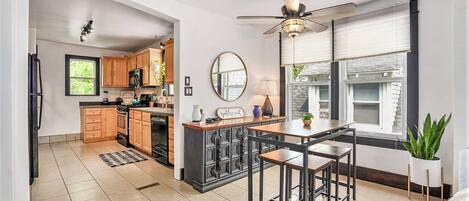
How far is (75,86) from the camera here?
6.11 meters

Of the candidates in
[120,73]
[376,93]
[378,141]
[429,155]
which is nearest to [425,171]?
[429,155]

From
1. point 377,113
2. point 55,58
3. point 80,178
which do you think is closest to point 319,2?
point 377,113

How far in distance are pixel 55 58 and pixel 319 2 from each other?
6210mm

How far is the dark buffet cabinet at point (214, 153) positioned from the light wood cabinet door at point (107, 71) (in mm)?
4132

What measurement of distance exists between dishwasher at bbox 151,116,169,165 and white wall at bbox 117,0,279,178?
0.65m

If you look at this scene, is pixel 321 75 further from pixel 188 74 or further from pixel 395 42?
pixel 188 74

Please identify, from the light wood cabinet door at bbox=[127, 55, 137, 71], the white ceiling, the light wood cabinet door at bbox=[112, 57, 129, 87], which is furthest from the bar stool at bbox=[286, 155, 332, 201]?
the light wood cabinet door at bbox=[112, 57, 129, 87]

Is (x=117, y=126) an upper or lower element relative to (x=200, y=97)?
lower

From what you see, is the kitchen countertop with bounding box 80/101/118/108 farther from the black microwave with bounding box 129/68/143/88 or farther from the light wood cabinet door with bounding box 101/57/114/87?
the black microwave with bounding box 129/68/143/88

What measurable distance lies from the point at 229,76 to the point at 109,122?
3893mm

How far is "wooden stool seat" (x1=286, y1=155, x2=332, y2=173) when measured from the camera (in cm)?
211

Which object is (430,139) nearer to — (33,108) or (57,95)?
(33,108)

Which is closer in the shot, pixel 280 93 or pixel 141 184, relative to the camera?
pixel 141 184

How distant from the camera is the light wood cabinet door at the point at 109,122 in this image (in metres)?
5.93
